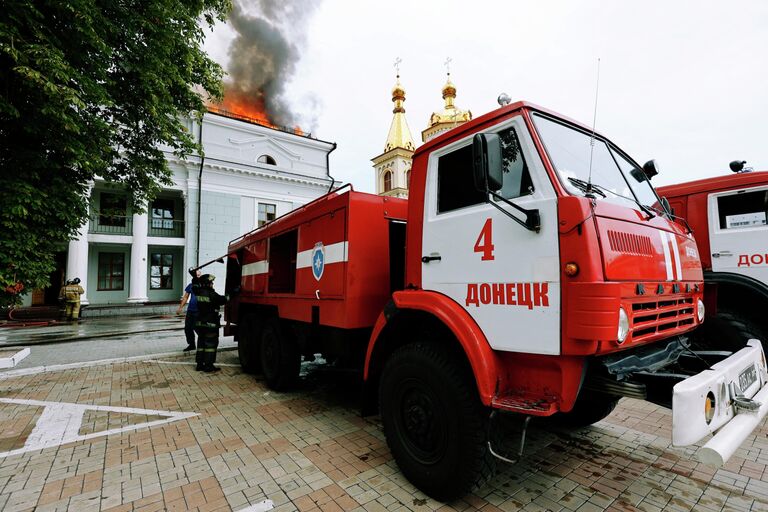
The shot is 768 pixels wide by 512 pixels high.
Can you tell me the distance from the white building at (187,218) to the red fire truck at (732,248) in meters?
20.0

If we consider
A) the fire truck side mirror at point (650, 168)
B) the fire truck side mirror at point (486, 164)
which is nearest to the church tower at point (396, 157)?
the fire truck side mirror at point (650, 168)

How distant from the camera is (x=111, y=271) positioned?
20062 mm

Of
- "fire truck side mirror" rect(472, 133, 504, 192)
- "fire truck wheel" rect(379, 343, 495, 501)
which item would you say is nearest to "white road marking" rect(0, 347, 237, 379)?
"fire truck wheel" rect(379, 343, 495, 501)

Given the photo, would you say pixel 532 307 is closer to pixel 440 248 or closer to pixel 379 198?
pixel 440 248

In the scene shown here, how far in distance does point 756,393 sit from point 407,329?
94.8 inches

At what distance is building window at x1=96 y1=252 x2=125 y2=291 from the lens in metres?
19.8

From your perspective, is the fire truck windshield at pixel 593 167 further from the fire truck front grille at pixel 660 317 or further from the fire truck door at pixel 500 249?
the fire truck front grille at pixel 660 317

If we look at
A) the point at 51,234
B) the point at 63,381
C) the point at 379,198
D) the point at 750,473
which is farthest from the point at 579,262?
the point at 63,381

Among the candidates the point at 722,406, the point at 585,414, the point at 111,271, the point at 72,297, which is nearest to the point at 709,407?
the point at 722,406

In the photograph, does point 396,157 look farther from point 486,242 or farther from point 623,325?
point 623,325

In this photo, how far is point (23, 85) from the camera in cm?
545

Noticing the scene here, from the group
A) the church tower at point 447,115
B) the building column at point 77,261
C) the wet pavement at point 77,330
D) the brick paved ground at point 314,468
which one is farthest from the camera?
the church tower at point 447,115

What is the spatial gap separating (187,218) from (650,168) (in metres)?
21.1

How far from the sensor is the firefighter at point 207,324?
6.49 m
